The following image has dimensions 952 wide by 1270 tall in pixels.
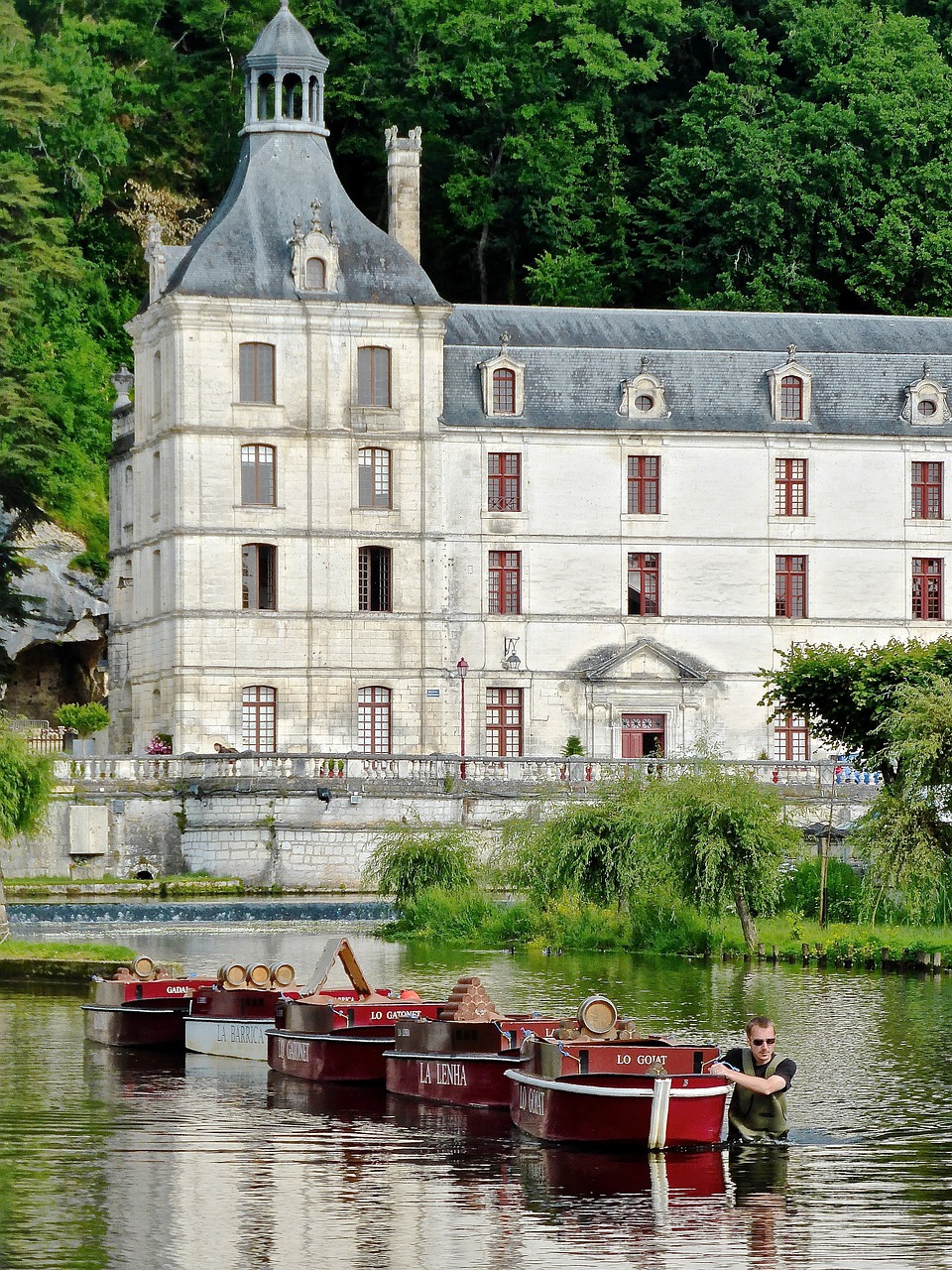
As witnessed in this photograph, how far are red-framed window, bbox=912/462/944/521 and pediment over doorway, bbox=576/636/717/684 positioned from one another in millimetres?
6939

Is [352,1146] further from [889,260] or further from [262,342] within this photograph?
[889,260]

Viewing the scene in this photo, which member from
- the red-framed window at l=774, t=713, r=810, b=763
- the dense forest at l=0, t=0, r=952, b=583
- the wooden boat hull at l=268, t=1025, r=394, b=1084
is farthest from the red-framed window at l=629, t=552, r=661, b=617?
the wooden boat hull at l=268, t=1025, r=394, b=1084

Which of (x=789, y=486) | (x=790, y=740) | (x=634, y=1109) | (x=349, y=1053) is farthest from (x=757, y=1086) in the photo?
(x=789, y=486)

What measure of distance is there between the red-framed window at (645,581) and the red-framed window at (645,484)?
1102 millimetres

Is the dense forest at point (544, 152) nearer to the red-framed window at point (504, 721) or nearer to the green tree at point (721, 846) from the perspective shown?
the red-framed window at point (504, 721)

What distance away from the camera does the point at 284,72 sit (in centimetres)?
6350

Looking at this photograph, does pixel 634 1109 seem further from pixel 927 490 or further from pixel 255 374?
pixel 927 490

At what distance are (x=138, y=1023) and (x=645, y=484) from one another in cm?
3446

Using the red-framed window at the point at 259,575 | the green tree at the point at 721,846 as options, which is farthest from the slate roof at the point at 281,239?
the green tree at the point at 721,846

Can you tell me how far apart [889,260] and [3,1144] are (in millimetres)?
53155

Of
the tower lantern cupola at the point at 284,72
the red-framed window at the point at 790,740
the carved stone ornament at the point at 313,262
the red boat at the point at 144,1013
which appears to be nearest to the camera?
the red boat at the point at 144,1013

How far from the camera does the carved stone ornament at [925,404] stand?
64188mm

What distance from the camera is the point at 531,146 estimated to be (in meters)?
72.4

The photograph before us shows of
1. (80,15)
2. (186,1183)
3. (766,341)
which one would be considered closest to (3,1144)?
(186,1183)
